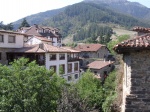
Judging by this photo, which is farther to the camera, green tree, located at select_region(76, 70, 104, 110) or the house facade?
the house facade

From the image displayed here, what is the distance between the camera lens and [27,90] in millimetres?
20188

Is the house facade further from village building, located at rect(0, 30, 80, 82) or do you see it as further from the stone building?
the stone building

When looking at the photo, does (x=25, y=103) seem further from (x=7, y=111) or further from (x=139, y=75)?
(x=139, y=75)

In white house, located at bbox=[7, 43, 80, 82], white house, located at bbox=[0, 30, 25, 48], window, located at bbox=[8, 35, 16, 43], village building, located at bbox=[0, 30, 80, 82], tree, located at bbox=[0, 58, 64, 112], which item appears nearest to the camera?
tree, located at bbox=[0, 58, 64, 112]

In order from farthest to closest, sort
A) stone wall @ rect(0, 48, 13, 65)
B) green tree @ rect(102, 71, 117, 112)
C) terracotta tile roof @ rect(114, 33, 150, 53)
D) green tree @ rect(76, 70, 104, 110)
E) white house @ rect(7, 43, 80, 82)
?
white house @ rect(7, 43, 80, 82) → stone wall @ rect(0, 48, 13, 65) → green tree @ rect(76, 70, 104, 110) → green tree @ rect(102, 71, 117, 112) → terracotta tile roof @ rect(114, 33, 150, 53)

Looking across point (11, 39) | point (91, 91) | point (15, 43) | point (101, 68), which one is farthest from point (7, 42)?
point (101, 68)

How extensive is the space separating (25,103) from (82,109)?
3844 millimetres

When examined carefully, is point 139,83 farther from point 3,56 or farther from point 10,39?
point 10,39

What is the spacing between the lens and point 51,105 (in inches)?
803

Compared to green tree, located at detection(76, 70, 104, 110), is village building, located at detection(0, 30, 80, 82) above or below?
above

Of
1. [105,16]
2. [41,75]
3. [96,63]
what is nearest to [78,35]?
[105,16]

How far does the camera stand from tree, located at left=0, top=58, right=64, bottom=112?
62.4ft

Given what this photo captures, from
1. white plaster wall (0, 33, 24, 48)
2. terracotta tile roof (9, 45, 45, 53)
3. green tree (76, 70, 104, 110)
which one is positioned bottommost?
green tree (76, 70, 104, 110)

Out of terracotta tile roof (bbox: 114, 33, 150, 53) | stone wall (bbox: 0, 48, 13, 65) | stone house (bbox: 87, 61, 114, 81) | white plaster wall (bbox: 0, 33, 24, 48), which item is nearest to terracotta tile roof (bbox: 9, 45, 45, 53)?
white plaster wall (bbox: 0, 33, 24, 48)
